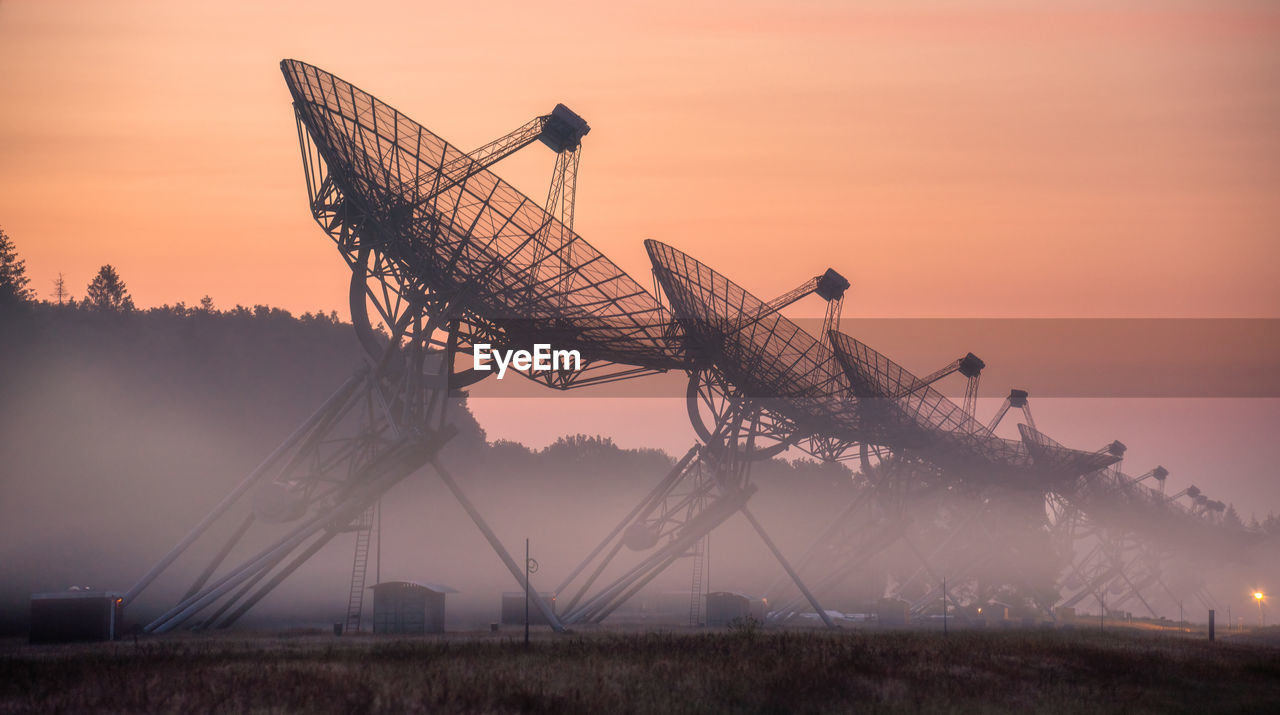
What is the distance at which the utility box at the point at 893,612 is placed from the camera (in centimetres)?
9188

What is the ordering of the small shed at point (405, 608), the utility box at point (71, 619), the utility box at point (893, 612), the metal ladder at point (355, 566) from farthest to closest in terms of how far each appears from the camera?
the utility box at point (893, 612) → the small shed at point (405, 608) → the metal ladder at point (355, 566) → the utility box at point (71, 619)

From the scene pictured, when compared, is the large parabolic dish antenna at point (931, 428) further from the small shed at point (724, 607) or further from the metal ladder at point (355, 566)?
the metal ladder at point (355, 566)

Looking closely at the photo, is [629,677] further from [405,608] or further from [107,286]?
[107,286]

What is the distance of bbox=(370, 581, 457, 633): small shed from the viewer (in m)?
54.2

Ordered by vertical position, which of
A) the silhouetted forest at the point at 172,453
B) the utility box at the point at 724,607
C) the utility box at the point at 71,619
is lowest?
the utility box at the point at 724,607

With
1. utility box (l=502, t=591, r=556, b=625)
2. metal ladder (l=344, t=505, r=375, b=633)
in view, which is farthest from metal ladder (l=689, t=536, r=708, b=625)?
metal ladder (l=344, t=505, r=375, b=633)

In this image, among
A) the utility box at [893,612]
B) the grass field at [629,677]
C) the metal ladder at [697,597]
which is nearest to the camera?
the grass field at [629,677]

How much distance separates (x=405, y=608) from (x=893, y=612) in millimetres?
49617

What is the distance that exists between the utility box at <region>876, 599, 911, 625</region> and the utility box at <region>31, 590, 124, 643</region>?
59144mm

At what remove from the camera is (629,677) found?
3144cm

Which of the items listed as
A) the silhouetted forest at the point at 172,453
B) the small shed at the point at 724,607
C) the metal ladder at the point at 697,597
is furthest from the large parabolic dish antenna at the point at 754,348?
the silhouetted forest at the point at 172,453

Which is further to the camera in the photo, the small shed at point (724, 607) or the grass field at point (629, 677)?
the small shed at point (724, 607)

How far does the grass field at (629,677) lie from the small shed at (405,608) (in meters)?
12.2

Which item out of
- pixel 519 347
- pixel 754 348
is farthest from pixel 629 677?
pixel 754 348
